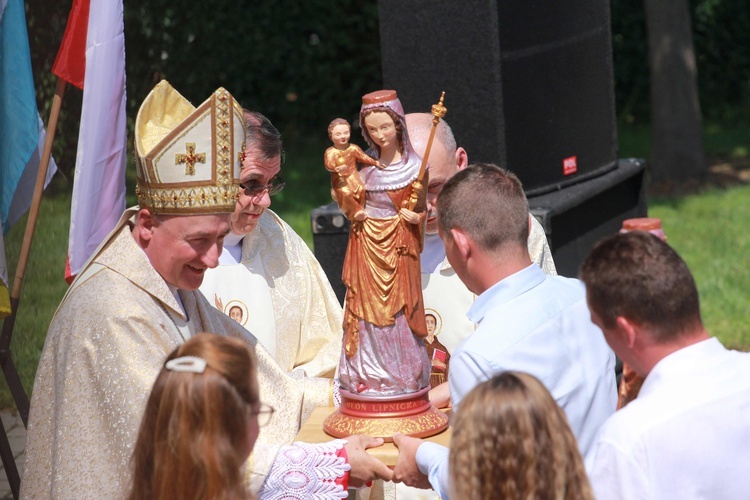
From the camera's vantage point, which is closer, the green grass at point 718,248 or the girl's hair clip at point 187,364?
the girl's hair clip at point 187,364

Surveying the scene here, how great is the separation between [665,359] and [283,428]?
5.30 feet

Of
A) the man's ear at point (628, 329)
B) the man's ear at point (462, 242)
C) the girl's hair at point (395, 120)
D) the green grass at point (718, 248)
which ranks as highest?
the girl's hair at point (395, 120)

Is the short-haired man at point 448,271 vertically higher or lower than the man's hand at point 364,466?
higher

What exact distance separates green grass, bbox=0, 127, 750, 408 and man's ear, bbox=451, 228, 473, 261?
2.54 metres

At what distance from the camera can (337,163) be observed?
3.37m

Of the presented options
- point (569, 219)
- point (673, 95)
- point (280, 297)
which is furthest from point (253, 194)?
point (673, 95)

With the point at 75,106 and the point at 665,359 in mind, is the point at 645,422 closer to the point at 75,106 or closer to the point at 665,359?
the point at 665,359

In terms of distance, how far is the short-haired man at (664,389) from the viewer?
2.53 metres

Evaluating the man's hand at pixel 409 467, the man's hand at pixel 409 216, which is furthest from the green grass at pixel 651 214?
the man's hand at pixel 409 467

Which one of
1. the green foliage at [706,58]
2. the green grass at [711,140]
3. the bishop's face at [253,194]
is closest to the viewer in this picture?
the bishop's face at [253,194]

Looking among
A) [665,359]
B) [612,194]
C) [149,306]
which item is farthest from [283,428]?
[612,194]

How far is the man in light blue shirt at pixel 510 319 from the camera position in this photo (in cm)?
304

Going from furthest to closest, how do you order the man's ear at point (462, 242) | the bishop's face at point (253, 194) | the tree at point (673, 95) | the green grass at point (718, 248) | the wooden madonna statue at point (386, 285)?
the tree at point (673, 95) → the green grass at point (718, 248) → the bishop's face at point (253, 194) → the wooden madonna statue at point (386, 285) → the man's ear at point (462, 242)

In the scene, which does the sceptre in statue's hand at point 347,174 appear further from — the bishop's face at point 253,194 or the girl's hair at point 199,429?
the girl's hair at point 199,429
